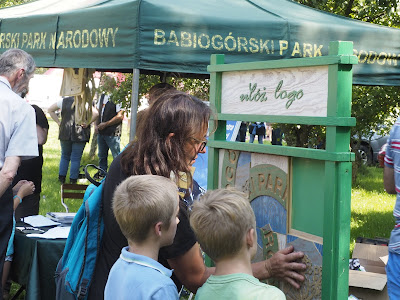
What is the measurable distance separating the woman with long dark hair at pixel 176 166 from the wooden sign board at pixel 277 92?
314 millimetres

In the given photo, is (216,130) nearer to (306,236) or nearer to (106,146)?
(306,236)

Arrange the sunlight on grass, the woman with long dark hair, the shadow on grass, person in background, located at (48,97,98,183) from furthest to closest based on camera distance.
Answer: the shadow on grass
person in background, located at (48,97,98,183)
the sunlight on grass
the woman with long dark hair

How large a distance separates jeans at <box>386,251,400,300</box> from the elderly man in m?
2.12

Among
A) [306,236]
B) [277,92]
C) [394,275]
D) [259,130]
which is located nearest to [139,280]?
[306,236]

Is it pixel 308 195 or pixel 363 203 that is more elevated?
pixel 308 195

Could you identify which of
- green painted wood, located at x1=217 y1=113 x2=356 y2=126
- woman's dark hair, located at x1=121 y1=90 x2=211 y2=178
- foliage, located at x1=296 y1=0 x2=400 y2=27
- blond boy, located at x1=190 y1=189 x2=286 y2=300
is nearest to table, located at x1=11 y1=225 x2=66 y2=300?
green painted wood, located at x1=217 y1=113 x2=356 y2=126

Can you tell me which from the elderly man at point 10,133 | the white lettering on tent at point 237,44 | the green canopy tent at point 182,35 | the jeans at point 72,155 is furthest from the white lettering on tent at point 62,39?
the jeans at point 72,155

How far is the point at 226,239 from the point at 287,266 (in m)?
0.45

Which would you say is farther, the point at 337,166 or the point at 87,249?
the point at 87,249

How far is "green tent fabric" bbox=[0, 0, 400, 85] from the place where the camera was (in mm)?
4070

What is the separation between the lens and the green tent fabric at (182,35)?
13.4 ft

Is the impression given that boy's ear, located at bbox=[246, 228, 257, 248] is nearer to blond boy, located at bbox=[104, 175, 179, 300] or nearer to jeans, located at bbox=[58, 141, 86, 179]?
blond boy, located at bbox=[104, 175, 179, 300]

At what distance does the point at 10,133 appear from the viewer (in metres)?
3.57

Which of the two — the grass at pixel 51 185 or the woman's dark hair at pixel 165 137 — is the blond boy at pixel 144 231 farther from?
the grass at pixel 51 185
